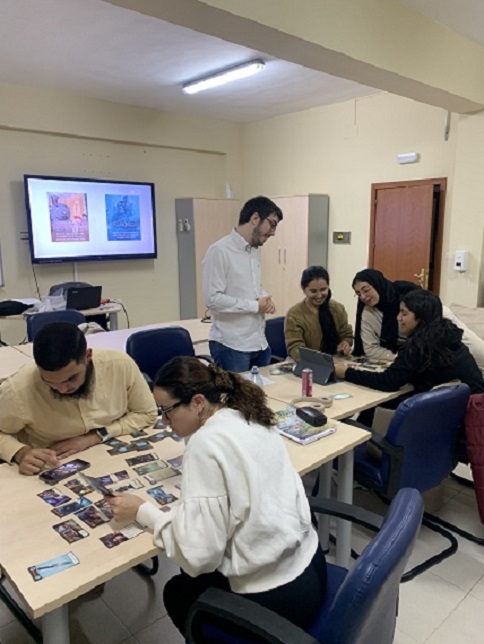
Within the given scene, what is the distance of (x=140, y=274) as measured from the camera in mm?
6148

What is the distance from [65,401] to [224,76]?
151 inches

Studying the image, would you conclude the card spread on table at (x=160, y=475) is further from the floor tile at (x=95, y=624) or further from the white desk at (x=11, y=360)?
the white desk at (x=11, y=360)

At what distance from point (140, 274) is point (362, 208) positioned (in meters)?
2.86

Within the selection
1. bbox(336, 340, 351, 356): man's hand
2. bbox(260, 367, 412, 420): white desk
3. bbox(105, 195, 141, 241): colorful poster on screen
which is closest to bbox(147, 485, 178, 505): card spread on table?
bbox(260, 367, 412, 420): white desk

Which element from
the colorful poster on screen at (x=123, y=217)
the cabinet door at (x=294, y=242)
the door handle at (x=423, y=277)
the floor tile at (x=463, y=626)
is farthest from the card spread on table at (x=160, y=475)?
the colorful poster on screen at (x=123, y=217)

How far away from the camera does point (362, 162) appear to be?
5520 mm

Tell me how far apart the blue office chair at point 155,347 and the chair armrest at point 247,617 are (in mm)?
1765

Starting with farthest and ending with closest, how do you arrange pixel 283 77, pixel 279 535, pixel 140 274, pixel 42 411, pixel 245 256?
pixel 140 274 < pixel 283 77 < pixel 245 256 < pixel 42 411 < pixel 279 535

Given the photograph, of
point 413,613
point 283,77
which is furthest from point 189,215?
point 413,613

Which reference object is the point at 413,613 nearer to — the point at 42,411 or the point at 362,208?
the point at 42,411

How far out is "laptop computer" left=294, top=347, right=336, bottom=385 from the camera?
101 inches

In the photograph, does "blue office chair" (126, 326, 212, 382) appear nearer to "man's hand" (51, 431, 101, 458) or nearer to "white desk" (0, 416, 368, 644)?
"man's hand" (51, 431, 101, 458)

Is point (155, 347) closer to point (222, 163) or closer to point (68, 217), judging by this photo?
point (68, 217)

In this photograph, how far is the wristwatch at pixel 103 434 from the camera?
70.8 inches
